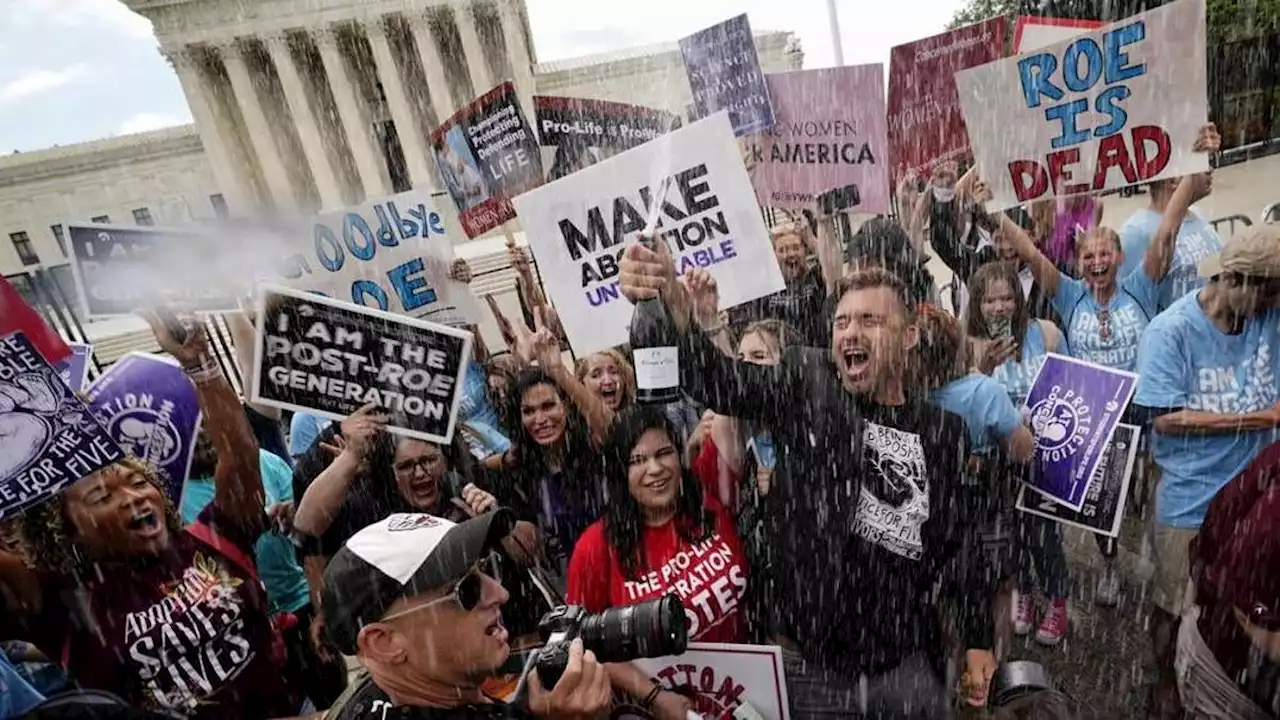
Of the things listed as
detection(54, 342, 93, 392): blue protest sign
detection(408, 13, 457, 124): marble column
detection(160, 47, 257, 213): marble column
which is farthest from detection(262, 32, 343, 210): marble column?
detection(54, 342, 93, 392): blue protest sign

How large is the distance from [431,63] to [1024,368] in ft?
86.9

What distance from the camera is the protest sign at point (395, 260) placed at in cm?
381

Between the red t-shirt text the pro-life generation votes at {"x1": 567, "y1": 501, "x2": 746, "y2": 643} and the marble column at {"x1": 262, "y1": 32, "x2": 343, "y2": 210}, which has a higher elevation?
the marble column at {"x1": 262, "y1": 32, "x2": 343, "y2": 210}

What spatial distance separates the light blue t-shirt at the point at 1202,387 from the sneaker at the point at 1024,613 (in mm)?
766

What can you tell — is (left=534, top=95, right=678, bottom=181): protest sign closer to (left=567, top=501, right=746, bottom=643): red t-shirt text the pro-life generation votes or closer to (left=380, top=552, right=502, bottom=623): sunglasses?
(left=567, top=501, right=746, bottom=643): red t-shirt text the pro-life generation votes

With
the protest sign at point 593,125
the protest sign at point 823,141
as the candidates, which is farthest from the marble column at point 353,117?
the protest sign at point 823,141

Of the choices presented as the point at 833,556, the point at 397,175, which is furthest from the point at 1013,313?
the point at 397,175

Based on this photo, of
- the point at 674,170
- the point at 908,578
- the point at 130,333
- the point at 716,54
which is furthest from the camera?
the point at 130,333

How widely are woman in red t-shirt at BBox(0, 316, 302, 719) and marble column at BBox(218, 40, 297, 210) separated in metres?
25.2

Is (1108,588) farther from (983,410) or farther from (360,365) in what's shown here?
(360,365)

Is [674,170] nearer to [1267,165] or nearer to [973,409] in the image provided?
[973,409]

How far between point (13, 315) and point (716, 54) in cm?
384

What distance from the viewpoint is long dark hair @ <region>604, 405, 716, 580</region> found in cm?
218

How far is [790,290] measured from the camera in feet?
13.6
